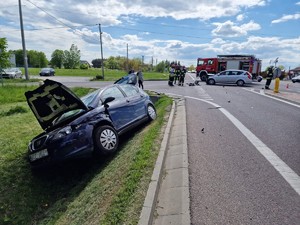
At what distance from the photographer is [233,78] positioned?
24672 millimetres

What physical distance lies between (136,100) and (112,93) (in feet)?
2.95

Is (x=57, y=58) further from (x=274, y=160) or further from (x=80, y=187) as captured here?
(x=274, y=160)

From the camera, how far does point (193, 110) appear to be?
10.0 meters

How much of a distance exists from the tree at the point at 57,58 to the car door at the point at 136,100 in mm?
104781

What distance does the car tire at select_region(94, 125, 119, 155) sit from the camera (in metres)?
5.74

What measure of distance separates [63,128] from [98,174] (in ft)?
3.98

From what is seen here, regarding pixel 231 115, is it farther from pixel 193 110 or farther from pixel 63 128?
pixel 63 128

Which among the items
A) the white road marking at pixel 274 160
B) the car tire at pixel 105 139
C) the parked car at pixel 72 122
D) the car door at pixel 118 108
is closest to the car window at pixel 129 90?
the car door at pixel 118 108

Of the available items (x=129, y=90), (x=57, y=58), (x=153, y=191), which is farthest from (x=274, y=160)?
(x=57, y=58)

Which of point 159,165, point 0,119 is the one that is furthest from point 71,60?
point 159,165

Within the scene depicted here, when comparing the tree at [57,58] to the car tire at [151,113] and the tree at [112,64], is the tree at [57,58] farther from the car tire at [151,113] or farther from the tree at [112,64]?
the car tire at [151,113]

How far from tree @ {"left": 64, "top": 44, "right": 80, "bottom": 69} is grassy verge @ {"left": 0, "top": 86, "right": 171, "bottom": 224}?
97.7 metres

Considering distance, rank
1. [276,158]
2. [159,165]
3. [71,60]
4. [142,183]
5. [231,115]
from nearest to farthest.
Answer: [142,183]
[159,165]
[276,158]
[231,115]
[71,60]

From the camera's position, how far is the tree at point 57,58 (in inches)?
4248
